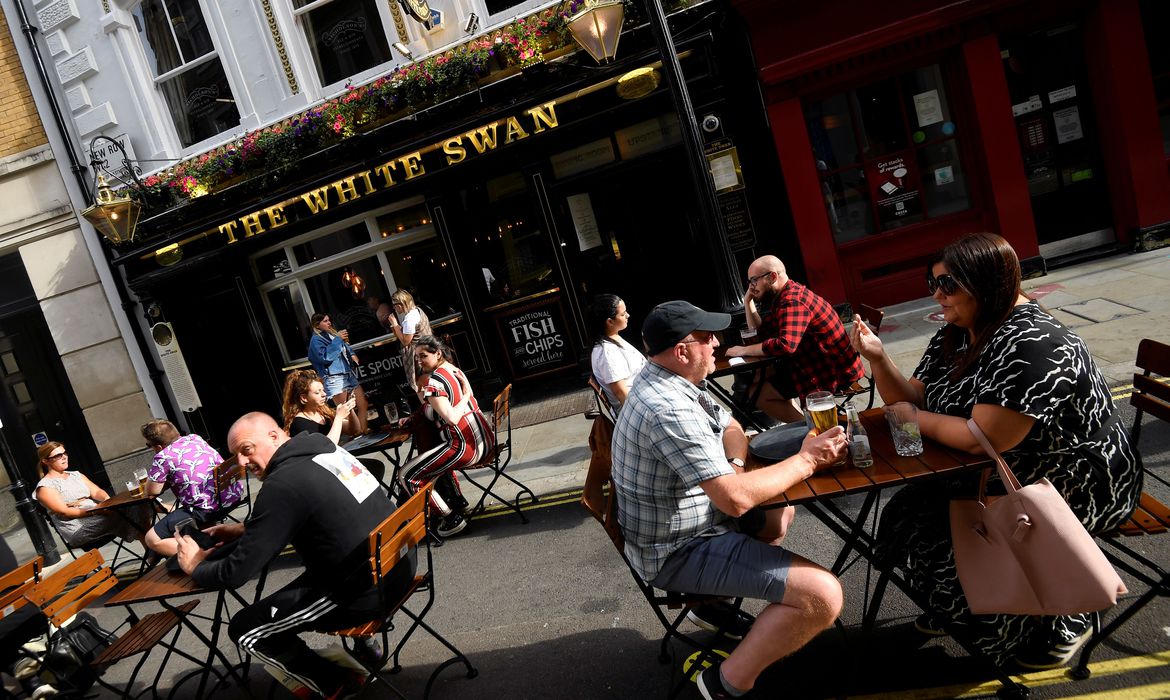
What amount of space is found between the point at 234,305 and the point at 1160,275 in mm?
11690

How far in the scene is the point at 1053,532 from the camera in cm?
219

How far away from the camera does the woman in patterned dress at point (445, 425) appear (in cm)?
506

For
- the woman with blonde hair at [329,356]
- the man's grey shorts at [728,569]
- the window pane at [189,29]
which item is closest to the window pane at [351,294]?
the woman with blonde hair at [329,356]

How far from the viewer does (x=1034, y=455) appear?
2482 millimetres

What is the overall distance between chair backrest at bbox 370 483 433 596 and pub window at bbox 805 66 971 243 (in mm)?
6915

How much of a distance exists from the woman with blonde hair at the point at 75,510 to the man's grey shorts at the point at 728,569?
18.5ft

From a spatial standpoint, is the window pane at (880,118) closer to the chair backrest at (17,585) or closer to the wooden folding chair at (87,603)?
the wooden folding chair at (87,603)

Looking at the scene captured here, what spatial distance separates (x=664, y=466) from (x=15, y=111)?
12.4m

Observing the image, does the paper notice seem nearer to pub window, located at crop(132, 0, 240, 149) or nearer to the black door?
pub window, located at crop(132, 0, 240, 149)

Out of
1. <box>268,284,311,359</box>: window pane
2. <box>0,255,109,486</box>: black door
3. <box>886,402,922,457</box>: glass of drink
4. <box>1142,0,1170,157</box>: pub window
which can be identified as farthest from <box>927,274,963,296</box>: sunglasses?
<box>0,255,109,486</box>: black door

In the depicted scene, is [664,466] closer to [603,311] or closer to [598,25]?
[603,311]

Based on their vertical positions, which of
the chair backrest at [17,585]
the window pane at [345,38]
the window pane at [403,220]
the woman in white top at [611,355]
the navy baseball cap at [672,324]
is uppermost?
the window pane at [345,38]

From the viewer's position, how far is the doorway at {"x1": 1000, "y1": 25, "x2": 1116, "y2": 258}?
26.2 feet

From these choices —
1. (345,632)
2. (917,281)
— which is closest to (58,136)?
(345,632)
